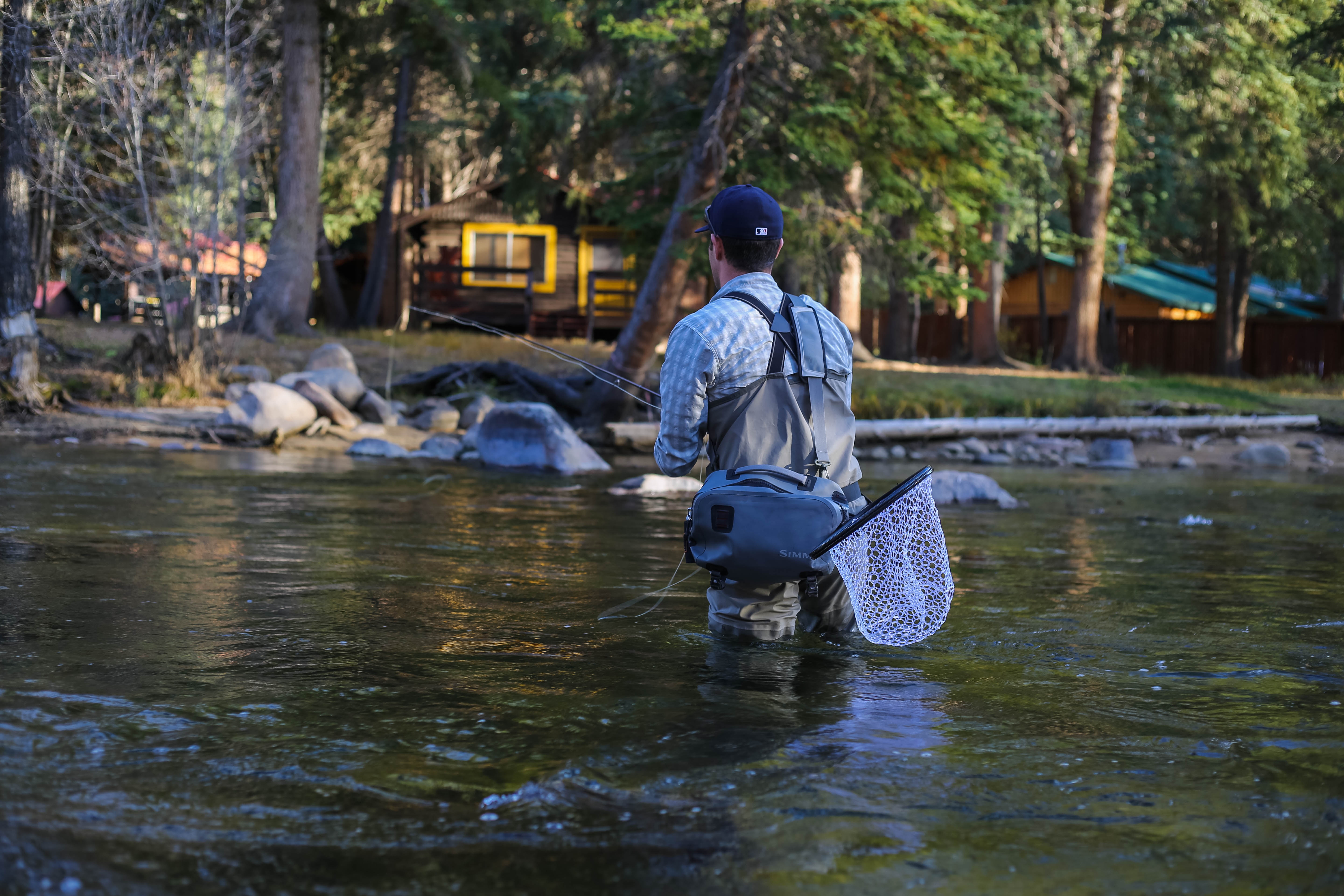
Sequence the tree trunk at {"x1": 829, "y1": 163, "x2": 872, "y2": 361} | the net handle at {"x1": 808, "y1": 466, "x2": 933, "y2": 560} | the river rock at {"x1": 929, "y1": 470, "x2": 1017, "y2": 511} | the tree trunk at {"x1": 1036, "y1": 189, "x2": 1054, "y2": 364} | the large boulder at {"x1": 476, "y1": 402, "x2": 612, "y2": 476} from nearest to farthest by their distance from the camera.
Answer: the net handle at {"x1": 808, "y1": 466, "x2": 933, "y2": 560}, the river rock at {"x1": 929, "y1": 470, "x2": 1017, "y2": 511}, the large boulder at {"x1": 476, "y1": 402, "x2": 612, "y2": 476}, the tree trunk at {"x1": 829, "y1": 163, "x2": 872, "y2": 361}, the tree trunk at {"x1": 1036, "y1": 189, "x2": 1054, "y2": 364}

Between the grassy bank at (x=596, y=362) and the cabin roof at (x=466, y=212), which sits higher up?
the cabin roof at (x=466, y=212)

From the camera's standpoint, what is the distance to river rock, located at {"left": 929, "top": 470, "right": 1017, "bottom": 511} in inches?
468

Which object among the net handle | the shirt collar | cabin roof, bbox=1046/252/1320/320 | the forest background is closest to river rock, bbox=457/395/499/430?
the forest background

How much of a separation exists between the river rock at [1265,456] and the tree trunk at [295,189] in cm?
1615

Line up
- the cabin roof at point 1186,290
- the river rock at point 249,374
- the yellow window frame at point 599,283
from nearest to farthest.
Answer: the river rock at point 249,374, the yellow window frame at point 599,283, the cabin roof at point 1186,290

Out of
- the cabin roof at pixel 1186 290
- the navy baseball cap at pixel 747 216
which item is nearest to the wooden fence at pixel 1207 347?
the cabin roof at pixel 1186 290

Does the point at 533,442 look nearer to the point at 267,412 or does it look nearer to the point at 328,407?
the point at 267,412

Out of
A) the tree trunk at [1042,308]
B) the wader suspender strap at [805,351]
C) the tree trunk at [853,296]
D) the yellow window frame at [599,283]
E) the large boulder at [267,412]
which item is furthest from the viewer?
the tree trunk at [1042,308]

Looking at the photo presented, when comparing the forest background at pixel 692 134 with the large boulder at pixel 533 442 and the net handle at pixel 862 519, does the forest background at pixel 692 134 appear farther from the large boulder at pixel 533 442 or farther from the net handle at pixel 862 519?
the net handle at pixel 862 519

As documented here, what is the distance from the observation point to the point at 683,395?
15.1 feet

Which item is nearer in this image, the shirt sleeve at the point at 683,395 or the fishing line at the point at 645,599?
the shirt sleeve at the point at 683,395

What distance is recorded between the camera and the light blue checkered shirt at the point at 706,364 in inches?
180

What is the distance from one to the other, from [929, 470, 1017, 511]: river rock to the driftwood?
8.02 metres

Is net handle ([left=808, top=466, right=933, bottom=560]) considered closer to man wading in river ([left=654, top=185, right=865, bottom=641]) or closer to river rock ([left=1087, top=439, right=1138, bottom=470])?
man wading in river ([left=654, top=185, right=865, bottom=641])
